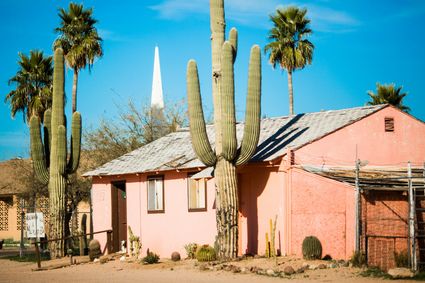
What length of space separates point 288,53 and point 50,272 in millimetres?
20983

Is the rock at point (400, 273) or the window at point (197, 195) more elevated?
the window at point (197, 195)

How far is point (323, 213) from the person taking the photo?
70.6 ft

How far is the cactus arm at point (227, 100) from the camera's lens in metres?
21.2

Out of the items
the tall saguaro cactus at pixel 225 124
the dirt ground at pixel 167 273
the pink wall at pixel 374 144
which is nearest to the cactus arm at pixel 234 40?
the tall saguaro cactus at pixel 225 124

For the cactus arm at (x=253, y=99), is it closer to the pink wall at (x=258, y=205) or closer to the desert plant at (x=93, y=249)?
the pink wall at (x=258, y=205)

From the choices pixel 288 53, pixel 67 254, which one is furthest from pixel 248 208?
pixel 288 53

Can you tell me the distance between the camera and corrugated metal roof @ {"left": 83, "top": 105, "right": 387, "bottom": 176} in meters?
23.8

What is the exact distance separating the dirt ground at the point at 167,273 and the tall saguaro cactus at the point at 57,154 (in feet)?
7.47

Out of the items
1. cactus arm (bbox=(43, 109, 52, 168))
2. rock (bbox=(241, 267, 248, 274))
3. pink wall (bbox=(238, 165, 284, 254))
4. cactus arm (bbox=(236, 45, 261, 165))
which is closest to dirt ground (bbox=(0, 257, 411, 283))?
rock (bbox=(241, 267, 248, 274))

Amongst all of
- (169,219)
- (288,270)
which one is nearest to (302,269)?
(288,270)

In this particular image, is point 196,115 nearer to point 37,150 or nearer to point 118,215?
point 37,150

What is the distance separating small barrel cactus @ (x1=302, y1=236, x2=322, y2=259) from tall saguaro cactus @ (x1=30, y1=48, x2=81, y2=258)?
10.2m

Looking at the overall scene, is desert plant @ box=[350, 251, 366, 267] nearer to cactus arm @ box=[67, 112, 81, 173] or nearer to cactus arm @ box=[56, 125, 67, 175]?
cactus arm @ box=[56, 125, 67, 175]

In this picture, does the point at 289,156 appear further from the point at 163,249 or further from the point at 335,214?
the point at 163,249
